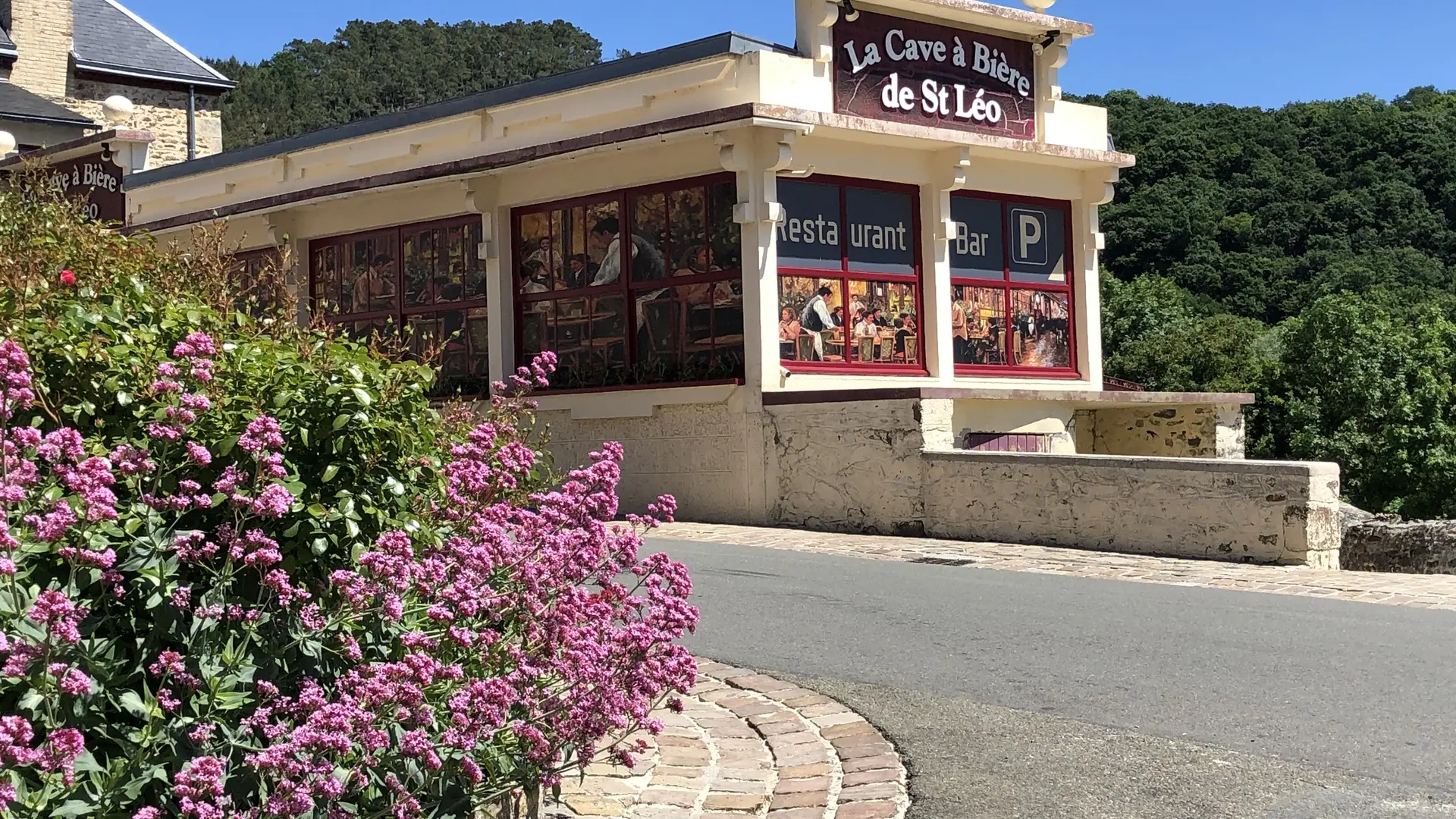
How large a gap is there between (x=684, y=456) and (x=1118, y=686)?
10.9m

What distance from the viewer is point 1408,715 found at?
6.59m

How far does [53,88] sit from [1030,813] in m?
36.6

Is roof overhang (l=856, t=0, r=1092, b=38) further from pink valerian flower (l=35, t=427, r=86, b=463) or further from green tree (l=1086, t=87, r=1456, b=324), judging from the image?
green tree (l=1086, t=87, r=1456, b=324)

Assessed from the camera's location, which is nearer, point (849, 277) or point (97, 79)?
point (849, 277)

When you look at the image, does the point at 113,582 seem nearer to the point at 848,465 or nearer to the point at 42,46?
the point at 848,465

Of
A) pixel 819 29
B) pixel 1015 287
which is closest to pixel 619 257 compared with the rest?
pixel 819 29

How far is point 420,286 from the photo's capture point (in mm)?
21641

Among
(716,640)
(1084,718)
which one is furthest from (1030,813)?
(716,640)

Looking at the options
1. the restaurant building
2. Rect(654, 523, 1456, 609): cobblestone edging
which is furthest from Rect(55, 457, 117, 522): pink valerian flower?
the restaurant building

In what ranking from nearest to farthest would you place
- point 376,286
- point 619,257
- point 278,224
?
1. point 619,257
2. point 376,286
3. point 278,224

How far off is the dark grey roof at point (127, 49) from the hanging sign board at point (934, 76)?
24635 mm

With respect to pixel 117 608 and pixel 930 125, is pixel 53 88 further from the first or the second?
pixel 117 608

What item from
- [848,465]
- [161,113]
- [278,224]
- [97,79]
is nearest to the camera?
[848,465]

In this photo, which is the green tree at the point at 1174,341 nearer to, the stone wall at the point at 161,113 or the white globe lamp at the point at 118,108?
the white globe lamp at the point at 118,108
